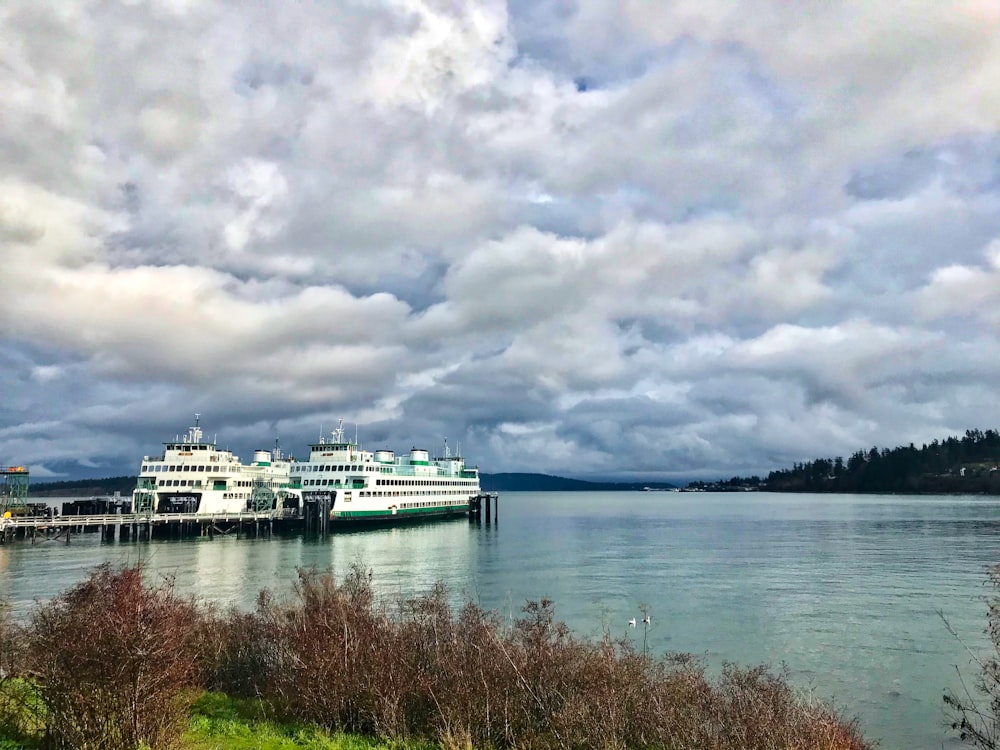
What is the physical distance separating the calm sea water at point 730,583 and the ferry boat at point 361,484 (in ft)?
29.8

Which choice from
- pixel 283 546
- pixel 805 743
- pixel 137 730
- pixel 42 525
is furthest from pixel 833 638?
pixel 42 525

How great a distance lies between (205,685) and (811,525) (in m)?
119

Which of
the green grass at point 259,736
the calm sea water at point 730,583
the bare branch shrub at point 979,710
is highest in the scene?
the green grass at point 259,736

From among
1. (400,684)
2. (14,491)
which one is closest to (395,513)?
(14,491)

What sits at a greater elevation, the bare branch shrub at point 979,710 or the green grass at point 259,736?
the green grass at point 259,736

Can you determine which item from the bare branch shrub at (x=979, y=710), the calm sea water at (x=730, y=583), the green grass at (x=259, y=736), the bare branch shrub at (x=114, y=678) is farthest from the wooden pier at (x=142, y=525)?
the bare branch shrub at (x=979, y=710)

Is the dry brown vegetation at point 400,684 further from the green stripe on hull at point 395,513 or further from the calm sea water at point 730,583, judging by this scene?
the green stripe on hull at point 395,513

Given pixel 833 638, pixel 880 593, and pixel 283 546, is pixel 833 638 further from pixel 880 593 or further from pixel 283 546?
pixel 283 546

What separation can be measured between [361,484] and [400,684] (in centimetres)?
10137

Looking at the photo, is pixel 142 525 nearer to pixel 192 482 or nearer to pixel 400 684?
pixel 192 482

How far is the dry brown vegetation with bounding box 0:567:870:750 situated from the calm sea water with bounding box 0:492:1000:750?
922 centimetres

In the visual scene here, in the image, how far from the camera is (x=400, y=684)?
1806 cm

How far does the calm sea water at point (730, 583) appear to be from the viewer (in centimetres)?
3066

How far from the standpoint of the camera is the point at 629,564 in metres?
68.7
